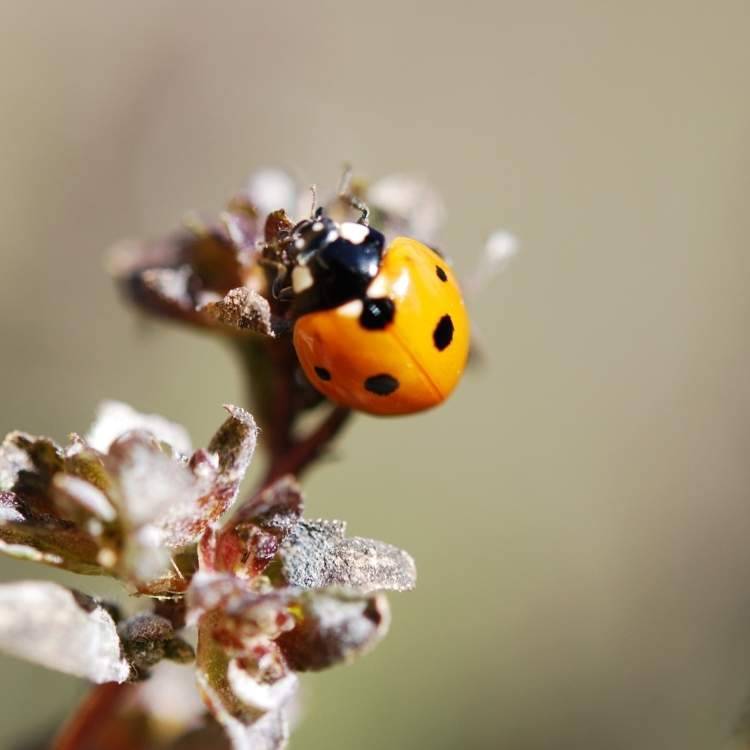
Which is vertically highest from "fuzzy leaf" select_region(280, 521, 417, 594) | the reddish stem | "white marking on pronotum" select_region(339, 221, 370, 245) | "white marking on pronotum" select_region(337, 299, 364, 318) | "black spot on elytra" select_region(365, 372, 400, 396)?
"white marking on pronotum" select_region(339, 221, 370, 245)

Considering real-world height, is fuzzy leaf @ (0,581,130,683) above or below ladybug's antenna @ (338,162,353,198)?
below

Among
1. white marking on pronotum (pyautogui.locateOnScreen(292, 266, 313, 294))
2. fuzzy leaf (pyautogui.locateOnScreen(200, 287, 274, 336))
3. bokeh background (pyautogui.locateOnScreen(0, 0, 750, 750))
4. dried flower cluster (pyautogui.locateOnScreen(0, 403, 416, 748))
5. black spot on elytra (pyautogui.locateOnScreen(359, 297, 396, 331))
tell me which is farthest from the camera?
bokeh background (pyautogui.locateOnScreen(0, 0, 750, 750))

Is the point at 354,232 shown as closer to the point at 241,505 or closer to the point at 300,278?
the point at 300,278

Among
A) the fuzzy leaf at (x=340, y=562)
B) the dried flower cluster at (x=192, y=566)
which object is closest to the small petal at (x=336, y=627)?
the dried flower cluster at (x=192, y=566)

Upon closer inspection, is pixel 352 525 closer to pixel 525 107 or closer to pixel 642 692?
pixel 642 692

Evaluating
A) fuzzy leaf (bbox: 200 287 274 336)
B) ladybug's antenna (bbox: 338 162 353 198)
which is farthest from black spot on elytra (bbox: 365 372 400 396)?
ladybug's antenna (bbox: 338 162 353 198)

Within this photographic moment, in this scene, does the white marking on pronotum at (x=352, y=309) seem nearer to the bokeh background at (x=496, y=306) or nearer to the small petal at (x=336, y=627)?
the small petal at (x=336, y=627)

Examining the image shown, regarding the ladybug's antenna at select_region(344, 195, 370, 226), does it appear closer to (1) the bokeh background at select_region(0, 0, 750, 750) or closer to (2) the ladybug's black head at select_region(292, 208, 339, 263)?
(2) the ladybug's black head at select_region(292, 208, 339, 263)
